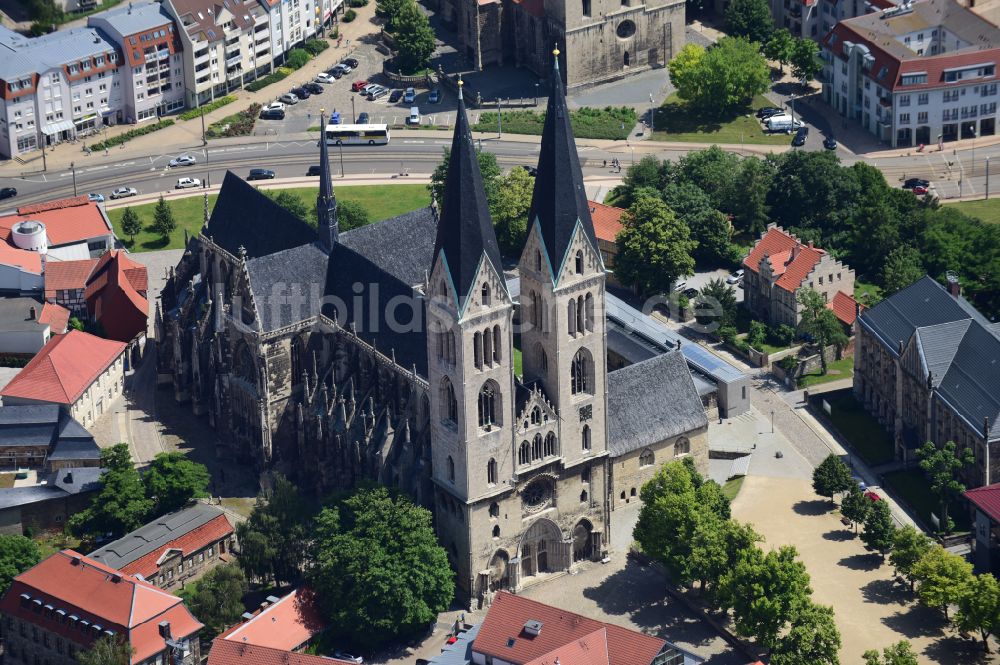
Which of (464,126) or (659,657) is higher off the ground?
(464,126)

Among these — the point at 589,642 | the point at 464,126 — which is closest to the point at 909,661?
the point at 589,642

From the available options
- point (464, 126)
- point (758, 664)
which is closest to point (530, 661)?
point (758, 664)

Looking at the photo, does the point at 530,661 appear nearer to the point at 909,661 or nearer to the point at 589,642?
the point at 589,642

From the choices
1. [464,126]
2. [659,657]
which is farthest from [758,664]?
[464,126]

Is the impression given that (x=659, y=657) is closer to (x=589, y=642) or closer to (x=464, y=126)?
(x=589, y=642)

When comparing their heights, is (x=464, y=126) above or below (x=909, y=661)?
above

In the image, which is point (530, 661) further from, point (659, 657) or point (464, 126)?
point (464, 126)

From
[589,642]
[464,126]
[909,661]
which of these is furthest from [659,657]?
[464,126]

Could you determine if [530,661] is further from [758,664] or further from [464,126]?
[464,126]
